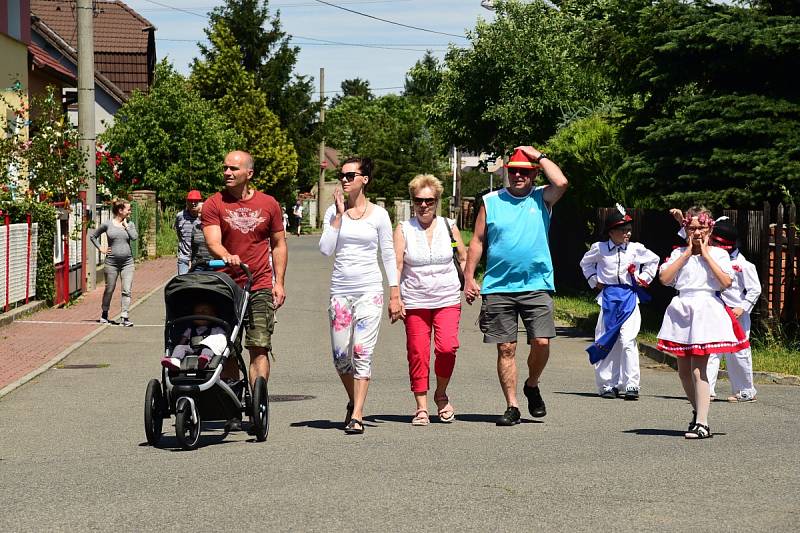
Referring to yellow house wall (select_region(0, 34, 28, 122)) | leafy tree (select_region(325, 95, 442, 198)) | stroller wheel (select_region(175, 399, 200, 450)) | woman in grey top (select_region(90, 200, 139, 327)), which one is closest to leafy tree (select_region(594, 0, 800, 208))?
woman in grey top (select_region(90, 200, 139, 327))

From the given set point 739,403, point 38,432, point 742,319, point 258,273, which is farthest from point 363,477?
point 742,319

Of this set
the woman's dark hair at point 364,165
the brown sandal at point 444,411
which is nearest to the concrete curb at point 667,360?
the brown sandal at point 444,411

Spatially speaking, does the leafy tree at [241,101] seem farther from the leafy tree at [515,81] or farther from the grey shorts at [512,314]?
the grey shorts at [512,314]

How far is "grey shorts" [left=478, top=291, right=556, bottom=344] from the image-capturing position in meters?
9.23

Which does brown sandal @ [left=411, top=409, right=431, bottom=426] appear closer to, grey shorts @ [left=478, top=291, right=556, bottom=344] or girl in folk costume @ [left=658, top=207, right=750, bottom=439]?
grey shorts @ [left=478, top=291, right=556, bottom=344]

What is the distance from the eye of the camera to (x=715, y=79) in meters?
16.7

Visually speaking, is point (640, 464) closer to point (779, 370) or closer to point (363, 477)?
point (363, 477)

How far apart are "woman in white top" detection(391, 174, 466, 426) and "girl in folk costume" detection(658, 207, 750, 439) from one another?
1495 millimetres

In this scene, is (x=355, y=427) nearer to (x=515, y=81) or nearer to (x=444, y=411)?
(x=444, y=411)

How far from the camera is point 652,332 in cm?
1705

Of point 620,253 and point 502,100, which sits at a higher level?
point 502,100

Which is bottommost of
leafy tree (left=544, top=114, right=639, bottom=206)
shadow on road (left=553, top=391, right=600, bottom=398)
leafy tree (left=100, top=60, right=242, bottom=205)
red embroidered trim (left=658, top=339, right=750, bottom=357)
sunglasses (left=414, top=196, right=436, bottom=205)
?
shadow on road (left=553, top=391, right=600, bottom=398)

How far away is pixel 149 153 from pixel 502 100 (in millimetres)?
14720

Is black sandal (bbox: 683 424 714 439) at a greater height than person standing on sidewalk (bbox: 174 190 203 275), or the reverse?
person standing on sidewalk (bbox: 174 190 203 275)
